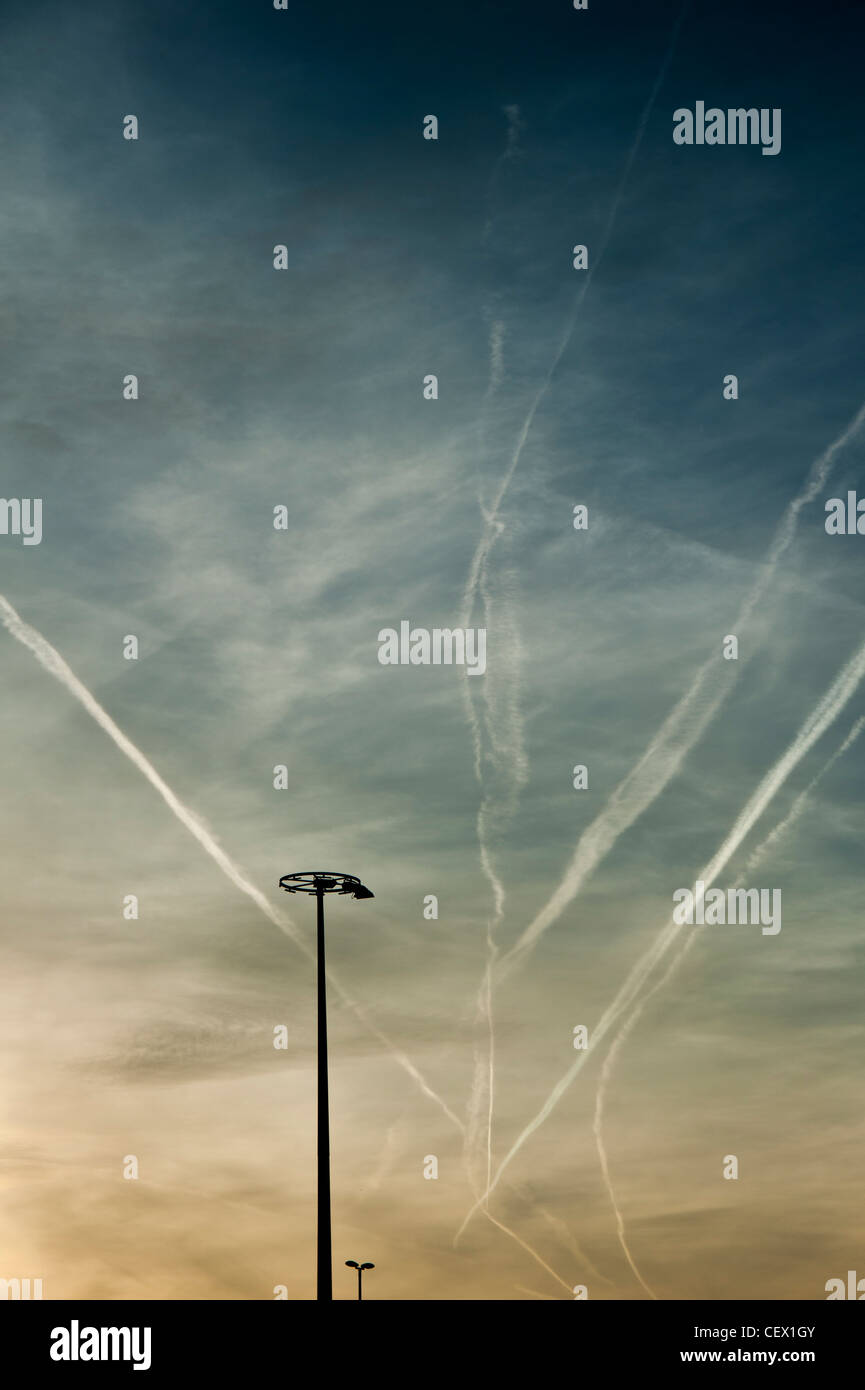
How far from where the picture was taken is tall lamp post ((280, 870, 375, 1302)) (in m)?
26.6

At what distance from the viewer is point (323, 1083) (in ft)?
94.3

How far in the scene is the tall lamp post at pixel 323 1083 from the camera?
2659 cm

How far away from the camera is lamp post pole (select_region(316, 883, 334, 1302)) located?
26469 millimetres

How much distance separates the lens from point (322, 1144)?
27875 mm

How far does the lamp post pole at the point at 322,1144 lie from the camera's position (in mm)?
26469

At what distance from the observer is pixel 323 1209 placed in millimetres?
27016

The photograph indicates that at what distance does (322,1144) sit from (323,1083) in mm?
1285
